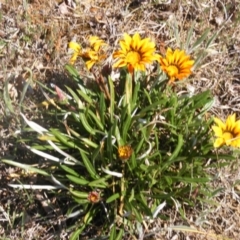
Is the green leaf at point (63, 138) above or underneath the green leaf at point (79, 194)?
above

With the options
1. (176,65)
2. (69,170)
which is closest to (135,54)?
(176,65)

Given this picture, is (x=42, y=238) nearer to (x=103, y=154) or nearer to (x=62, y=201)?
(x=62, y=201)

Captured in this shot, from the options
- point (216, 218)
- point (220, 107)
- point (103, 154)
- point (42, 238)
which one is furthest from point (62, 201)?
point (220, 107)

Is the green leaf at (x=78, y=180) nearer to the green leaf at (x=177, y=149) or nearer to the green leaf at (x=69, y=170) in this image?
the green leaf at (x=69, y=170)

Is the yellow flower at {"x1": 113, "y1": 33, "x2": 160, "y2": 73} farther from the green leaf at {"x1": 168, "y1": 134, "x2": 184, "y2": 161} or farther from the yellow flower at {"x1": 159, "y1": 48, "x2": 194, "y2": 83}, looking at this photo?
the green leaf at {"x1": 168, "y1": 134, "x2": 184, "y2": 161}

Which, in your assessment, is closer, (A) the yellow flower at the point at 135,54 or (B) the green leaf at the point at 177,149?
(A) the yellow flower at the point at 135,54

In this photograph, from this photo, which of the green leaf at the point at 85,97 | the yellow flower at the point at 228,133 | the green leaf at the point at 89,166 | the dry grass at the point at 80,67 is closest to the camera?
the yellow flower at the point at 228,133

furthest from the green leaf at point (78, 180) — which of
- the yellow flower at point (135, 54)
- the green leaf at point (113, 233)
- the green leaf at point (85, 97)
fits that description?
the yellow flower at point (135, 54)
